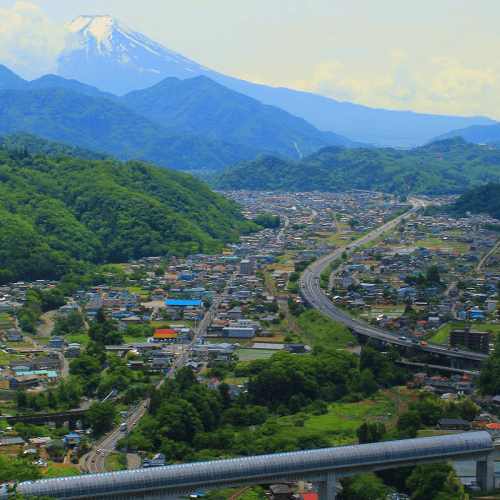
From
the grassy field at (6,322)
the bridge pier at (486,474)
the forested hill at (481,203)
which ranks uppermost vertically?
the forested hill at (481,203)

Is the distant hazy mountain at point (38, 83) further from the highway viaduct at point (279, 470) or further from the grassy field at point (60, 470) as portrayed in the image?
the highway viaduct at point (279, 470)

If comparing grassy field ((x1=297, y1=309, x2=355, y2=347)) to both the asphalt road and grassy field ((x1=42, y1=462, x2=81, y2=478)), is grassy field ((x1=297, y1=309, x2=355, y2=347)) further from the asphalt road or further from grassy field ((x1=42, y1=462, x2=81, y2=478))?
grassy field ((x1=42, y1=462, x2=81, y2=478))

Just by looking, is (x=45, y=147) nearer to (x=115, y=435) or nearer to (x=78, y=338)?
(x=78, y=338)

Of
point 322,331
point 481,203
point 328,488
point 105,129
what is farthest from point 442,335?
point 105,129

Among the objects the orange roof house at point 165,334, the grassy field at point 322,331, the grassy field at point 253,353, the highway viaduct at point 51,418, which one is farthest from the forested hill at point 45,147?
the highway viaduct at point 51,418

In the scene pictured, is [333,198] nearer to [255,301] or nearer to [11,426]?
[255,301]

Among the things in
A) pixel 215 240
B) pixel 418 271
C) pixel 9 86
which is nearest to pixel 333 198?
pixel 215 240

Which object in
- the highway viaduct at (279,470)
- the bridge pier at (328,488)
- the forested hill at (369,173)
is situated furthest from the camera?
the forested hill at (369,173)
